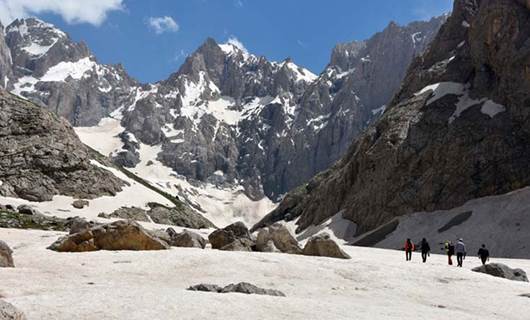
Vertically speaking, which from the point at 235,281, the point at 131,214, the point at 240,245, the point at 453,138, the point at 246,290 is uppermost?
the point at 453,138

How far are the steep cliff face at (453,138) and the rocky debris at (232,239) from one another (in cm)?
4441

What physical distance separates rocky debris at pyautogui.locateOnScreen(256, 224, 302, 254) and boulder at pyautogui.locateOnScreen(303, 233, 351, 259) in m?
1.57

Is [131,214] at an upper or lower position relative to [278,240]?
upper

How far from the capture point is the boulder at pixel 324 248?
106 ft

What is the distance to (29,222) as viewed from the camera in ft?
166

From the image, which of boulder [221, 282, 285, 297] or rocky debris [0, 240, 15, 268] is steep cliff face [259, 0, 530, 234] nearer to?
boulder [221, 282, 285, 297]

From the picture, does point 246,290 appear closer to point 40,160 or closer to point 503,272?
point 503,272

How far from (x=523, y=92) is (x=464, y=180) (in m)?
15.6

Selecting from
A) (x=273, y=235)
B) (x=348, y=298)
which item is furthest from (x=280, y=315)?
(x=273, y=235)

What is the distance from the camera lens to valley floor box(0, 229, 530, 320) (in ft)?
48.8

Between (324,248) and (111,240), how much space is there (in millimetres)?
11972

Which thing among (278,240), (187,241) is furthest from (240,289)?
(278,240)

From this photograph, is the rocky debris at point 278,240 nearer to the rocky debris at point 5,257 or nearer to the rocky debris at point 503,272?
the rocky debris at point 503,272

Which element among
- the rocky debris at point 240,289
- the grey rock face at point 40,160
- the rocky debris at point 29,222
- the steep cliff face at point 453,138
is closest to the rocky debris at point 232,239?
the rocky debris at point 240,289
